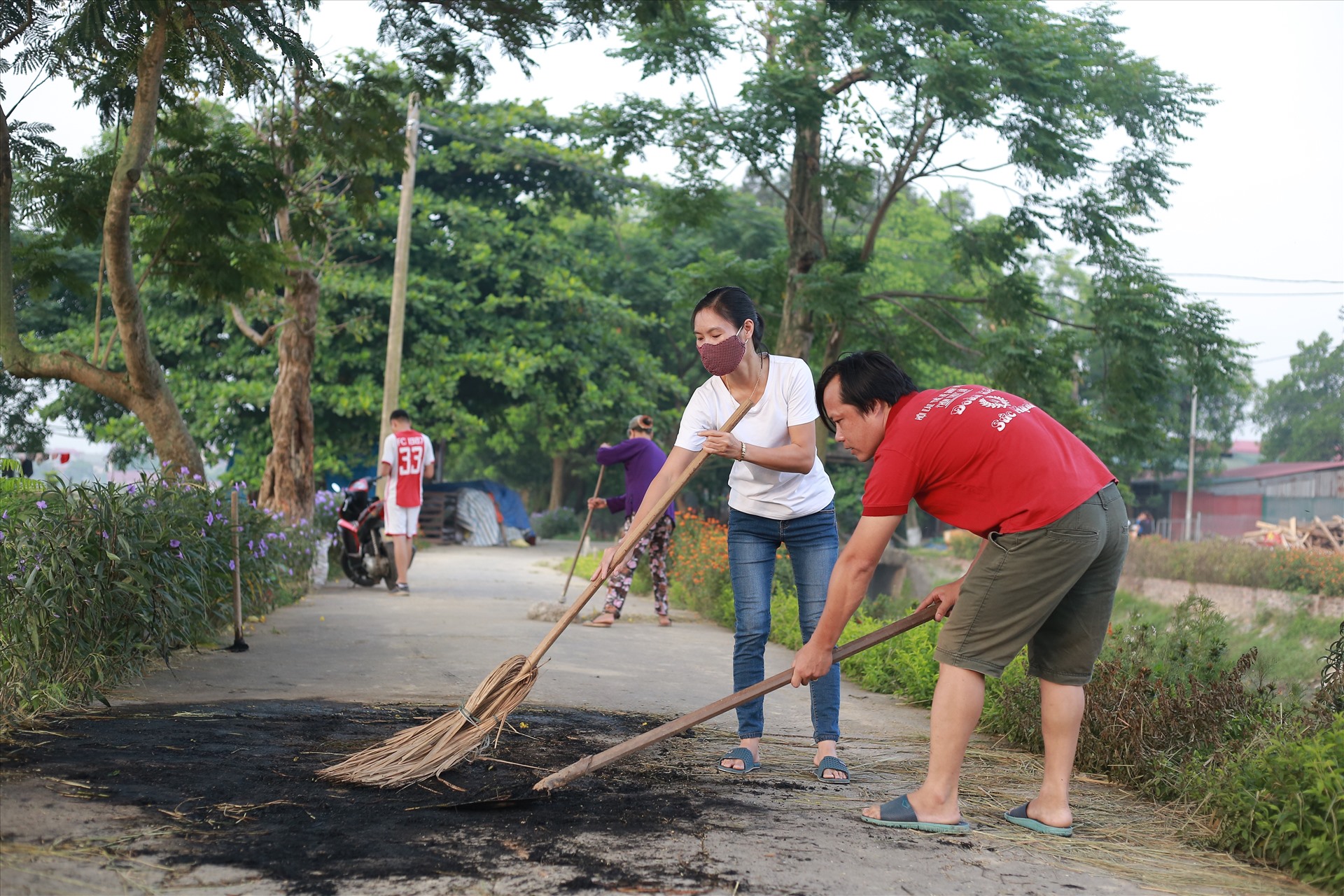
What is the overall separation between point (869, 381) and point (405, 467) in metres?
8.23

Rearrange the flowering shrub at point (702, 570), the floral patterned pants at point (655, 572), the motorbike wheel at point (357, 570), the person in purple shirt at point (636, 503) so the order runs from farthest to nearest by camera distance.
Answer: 1. the motorbike wheel at point (357, 570)
2. the flowering shrub at point (702, 570)
3. the floral patterned pants at point (655, 572)
4. the person in purple shirt at point (636, 503)

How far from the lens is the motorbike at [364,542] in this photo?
40.3 ft

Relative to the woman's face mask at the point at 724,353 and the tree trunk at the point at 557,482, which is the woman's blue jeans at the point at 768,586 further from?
the tree trunk at the point at 557,482

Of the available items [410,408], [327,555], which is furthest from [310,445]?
[410,408]

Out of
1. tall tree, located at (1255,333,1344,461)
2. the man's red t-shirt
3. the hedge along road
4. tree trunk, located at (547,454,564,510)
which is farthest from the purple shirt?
tall tree, located at (1255,333,1344,461)

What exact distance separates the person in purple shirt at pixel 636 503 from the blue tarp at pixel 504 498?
1798 cm

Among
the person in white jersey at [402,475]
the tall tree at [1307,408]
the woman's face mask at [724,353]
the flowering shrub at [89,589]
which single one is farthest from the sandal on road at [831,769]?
the tall tree at [1307,408]

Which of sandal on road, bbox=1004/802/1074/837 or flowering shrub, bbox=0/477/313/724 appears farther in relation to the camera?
flowering shrub, bbox=0/477/313/724

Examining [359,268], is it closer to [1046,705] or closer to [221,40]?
[221,40]

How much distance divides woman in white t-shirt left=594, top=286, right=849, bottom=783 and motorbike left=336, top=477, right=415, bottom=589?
27.2 feet

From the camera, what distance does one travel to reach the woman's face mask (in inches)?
172

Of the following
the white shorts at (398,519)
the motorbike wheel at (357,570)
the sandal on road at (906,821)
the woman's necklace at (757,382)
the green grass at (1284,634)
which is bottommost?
the green grass at (1284,634)

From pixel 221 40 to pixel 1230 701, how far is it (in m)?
6.11

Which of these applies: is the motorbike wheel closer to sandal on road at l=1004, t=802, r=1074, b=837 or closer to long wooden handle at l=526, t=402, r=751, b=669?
long wooden handle at l=526, t=402, r=751, b=669
